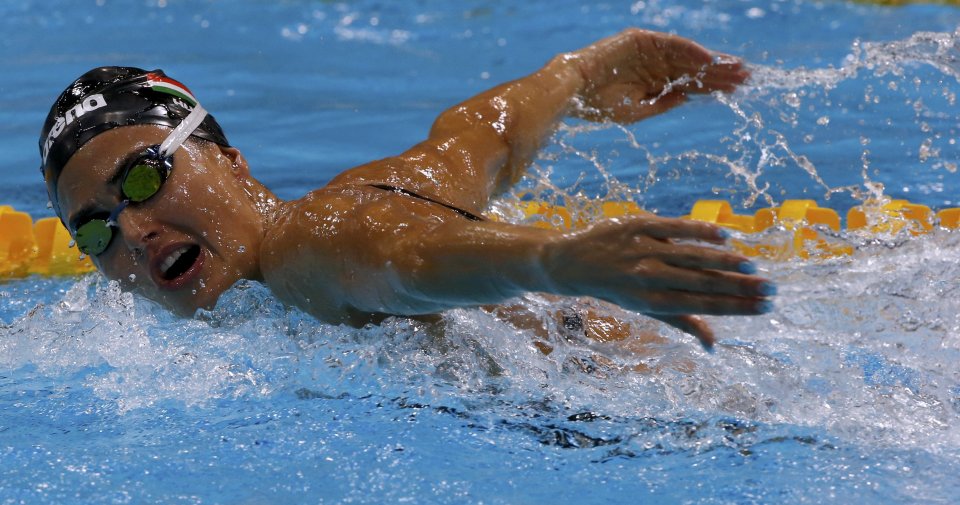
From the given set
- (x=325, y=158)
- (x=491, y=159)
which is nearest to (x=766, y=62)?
(x=325, y=158)

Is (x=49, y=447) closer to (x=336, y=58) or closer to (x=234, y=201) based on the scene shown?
(x=234, y=201)

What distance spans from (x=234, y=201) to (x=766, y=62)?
11.8ft

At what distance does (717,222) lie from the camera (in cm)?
325

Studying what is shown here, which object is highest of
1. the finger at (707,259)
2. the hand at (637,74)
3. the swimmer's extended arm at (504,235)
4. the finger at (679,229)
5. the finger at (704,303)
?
the hand at (637,74)

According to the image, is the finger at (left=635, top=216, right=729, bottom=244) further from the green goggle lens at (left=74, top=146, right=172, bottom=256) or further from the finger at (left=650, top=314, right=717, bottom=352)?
the green goggle lens at (left=74, top=146, right=172, bottom=256)

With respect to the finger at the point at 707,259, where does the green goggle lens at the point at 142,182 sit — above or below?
above

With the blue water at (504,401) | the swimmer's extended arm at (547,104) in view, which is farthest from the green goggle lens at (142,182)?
the swimmer's extended arm at (547,104)

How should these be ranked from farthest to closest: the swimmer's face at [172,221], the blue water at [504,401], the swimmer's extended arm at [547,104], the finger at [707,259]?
the swimmer's extended arm at [547,104]
the swimmer's face at [172,221]
the blue water at [504,401]
the finger at [707,259]

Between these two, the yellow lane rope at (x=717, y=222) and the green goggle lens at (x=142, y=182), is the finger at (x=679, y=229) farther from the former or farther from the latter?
the yellow lane rope at (x=717, y=222)

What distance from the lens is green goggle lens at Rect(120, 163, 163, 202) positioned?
2035 millimetres

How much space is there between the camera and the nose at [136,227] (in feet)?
6.66

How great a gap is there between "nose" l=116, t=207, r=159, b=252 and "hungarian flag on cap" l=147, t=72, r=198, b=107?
0.35 m

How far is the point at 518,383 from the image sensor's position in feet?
6.60

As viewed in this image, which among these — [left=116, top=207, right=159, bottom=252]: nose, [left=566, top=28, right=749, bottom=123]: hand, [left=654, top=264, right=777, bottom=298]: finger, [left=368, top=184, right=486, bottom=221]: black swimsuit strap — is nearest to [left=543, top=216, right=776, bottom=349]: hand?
[left=654, top=264, right=777, bottom=298]: finger
